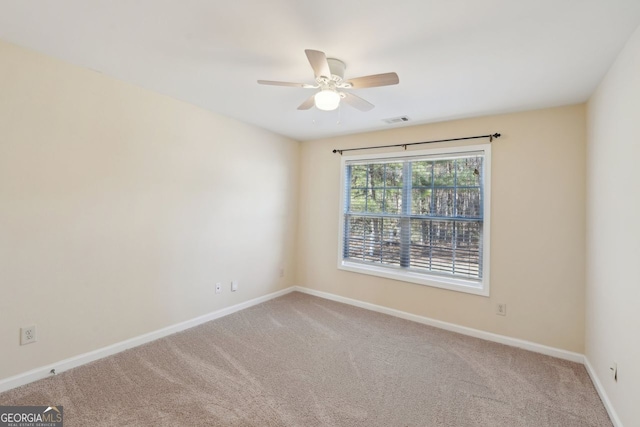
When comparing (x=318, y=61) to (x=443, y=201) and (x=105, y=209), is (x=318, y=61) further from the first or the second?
(x=443, y=201)

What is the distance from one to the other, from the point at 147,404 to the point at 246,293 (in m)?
1.92

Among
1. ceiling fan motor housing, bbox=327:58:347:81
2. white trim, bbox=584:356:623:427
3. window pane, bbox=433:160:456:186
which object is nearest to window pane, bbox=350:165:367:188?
window pane, bbox=433:160:456:186

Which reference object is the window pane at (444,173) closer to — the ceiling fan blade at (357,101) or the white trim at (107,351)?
the ceiling fan blade at (357,101)

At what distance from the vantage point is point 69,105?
2.27m

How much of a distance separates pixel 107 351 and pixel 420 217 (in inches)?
138

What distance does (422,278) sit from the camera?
352 cm

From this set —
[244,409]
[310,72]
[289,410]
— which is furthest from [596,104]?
[244,409]

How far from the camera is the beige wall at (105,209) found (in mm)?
2051

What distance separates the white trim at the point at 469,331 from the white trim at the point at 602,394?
17 cm

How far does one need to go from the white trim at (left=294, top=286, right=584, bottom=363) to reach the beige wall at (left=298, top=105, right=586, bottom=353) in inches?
Result: 2.0

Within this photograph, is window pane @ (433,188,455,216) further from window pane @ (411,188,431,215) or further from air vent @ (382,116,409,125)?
air vent @ (382,116,409,125)

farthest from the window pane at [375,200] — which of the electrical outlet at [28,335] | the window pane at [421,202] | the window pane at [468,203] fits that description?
the electrical outlet at [28,335]

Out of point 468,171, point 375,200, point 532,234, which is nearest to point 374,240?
point 375,200

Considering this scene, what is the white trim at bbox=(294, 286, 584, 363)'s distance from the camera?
2.71m
